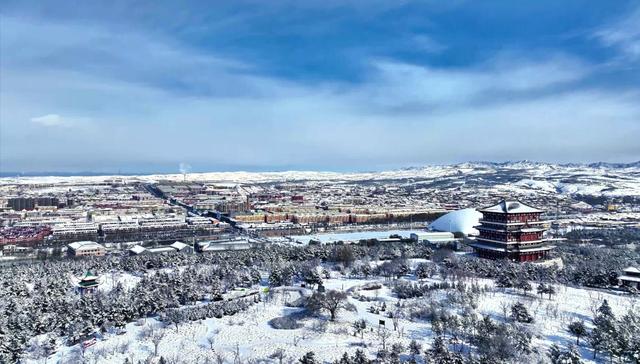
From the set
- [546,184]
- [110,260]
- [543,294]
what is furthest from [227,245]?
[546,184]

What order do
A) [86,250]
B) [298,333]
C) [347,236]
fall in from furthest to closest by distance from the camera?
[347,236], [86,250], [298,333]

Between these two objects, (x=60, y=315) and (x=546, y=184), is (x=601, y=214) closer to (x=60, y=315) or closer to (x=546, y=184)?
(x=546, y=184)

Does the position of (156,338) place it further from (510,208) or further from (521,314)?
(510,208)

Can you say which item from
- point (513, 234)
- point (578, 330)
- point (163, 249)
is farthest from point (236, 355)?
point (163, 249)

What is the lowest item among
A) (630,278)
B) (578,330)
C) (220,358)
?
(220,358)

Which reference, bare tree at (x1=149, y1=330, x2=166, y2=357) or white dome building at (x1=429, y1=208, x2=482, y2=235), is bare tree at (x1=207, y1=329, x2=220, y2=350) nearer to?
bare tree at (x1=149, y1=330, x2=166, y2=357)

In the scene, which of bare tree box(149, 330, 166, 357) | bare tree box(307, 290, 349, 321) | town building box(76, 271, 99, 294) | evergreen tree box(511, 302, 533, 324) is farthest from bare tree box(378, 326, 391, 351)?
town building box(76, 271, 99, 294)

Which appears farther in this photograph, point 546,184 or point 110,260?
point 546,184
